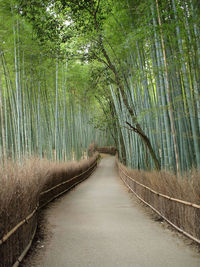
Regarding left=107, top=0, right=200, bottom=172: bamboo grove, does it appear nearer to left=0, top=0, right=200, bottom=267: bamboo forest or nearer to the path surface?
left=0, top=0, right=200, bottom=267: bamboo forest

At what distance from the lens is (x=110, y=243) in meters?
3.47

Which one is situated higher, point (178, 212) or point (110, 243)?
point (178, 212)

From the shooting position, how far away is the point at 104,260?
2.88 metres

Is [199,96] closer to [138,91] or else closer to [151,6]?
[151,6]

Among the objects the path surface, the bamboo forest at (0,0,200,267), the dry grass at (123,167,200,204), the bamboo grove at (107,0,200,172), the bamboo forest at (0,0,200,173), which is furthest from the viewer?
the bamboo forest at (0,0,200,173)

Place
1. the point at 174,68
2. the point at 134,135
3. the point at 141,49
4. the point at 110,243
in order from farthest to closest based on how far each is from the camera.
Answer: the point at 134,135 → the point at 141,49 → the point at 174,68 → the point at 110,243

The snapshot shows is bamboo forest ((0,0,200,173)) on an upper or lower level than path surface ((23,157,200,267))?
upper

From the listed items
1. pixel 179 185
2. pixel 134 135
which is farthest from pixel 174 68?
pixel 134 135

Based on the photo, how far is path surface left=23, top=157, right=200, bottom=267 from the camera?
285 cm

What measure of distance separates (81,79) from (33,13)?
9.94 metres

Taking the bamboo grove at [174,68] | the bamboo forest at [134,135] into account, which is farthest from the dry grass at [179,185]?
the bamboo grove at [174,68]

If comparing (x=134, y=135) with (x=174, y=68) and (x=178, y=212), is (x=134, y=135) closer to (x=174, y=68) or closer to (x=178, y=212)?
(x=174, y=68)

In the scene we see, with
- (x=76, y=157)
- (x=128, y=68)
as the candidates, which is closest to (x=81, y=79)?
(x=76, y=157)

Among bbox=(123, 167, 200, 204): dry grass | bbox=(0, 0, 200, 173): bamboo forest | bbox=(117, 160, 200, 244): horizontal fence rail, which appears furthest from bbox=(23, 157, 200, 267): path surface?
bbox=(0, 0, 200, 173): bamboo forest
